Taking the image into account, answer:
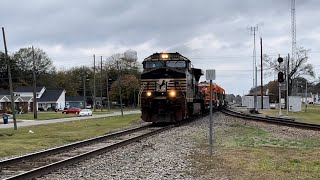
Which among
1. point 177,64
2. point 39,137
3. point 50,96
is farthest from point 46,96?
point 39,137

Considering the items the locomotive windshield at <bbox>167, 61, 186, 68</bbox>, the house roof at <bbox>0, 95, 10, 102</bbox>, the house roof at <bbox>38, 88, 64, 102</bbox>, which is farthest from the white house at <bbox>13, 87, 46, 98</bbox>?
the locomotive windshield at <bbox>167, 61, 186, 68</bbox>

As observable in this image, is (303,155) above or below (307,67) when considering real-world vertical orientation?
below

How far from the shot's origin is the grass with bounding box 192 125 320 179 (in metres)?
10.5

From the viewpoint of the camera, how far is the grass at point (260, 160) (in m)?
10.5

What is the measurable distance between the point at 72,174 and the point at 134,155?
373 centimetres

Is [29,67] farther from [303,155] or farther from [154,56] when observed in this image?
[303,155]

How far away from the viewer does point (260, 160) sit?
12664 millimetres

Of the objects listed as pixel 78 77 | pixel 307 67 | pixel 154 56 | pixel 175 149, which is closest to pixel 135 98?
pixel 78 77

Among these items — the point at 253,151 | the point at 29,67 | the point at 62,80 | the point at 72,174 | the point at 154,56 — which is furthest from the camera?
the point at 62,80

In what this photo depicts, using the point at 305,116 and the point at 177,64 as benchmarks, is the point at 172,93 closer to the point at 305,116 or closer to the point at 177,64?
the point at 177,64

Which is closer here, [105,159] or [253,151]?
[105,159]

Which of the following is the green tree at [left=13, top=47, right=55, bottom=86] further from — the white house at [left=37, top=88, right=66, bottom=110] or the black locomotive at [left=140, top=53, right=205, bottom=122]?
the black locomotive at [left=140, top=53, right=205, bottom=122]

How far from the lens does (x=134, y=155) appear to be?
14.2 m

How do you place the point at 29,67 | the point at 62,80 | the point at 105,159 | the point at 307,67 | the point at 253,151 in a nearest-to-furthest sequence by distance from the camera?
1. the point at 105,159
2. the point at 253,151
3. the point at 307,67
4. the point at 29,67
5. the point at 62,80
